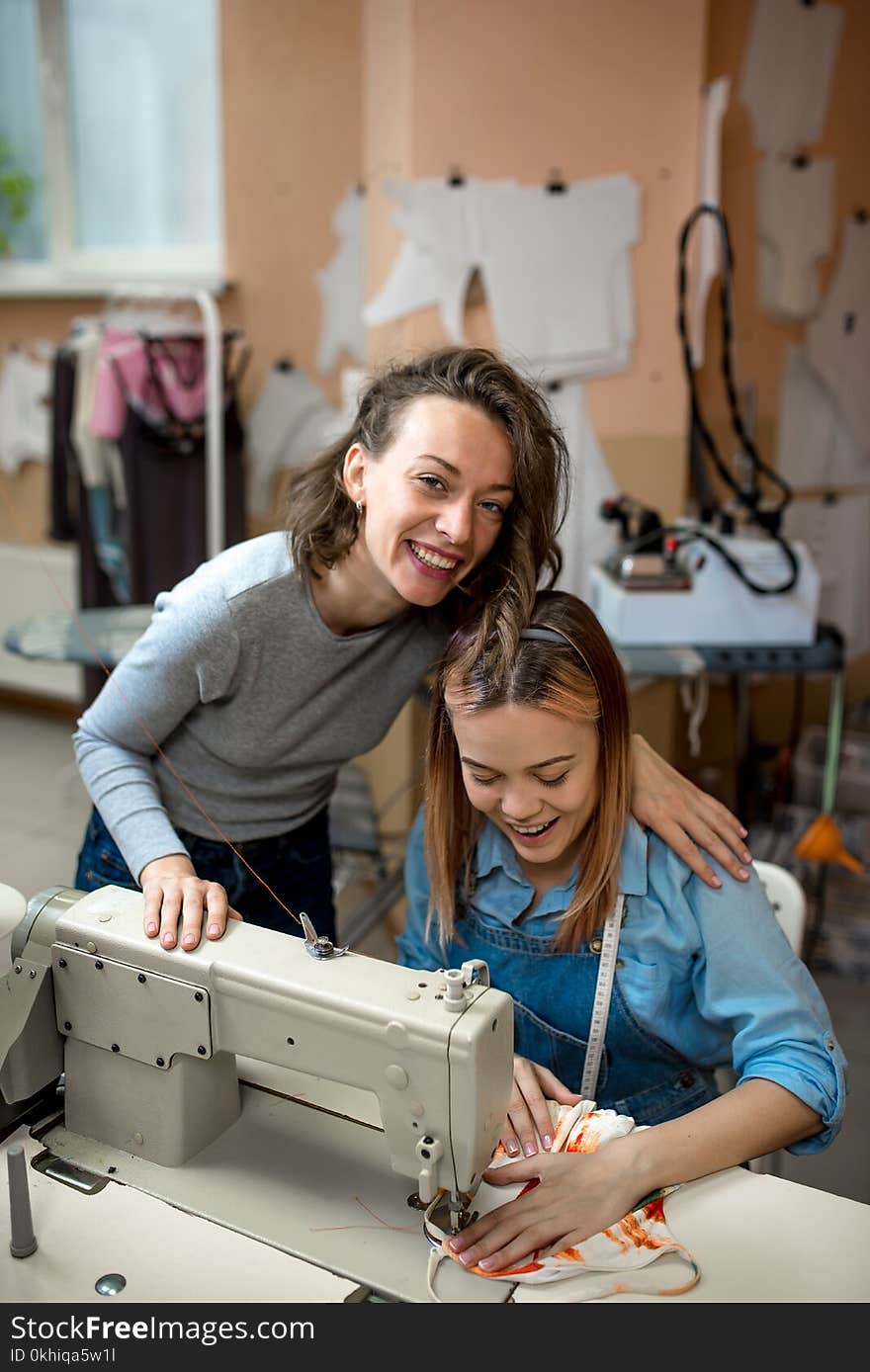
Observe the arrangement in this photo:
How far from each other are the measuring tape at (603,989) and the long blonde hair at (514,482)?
305 mm

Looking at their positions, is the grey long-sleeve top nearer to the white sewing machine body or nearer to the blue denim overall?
the blue denim overall

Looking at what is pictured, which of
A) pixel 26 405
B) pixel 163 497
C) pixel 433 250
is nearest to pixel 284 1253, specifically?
pixel 433 250

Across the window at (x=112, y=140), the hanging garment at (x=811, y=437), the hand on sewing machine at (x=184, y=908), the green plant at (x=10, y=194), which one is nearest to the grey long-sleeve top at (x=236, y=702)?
Answer: the hand on sewing machine at (x=184, y=908)

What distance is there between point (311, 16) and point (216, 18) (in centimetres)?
37

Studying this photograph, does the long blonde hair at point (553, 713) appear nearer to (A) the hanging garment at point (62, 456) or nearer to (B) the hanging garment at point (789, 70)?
(B) the hanging garment at point (789, 70)

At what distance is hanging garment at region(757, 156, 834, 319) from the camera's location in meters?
3.16

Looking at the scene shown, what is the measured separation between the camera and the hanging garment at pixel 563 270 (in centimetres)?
294

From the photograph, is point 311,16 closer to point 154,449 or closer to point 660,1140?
point 154,449

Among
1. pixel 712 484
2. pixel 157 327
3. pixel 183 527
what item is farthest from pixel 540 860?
pixel 157 327

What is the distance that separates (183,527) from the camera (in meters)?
3.58

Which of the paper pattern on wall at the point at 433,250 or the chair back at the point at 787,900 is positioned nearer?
the chair back at the point at 787,900

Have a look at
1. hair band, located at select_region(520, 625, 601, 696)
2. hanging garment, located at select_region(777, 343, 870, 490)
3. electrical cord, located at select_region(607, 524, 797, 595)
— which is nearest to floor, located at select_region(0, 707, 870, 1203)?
hair band, located at select_region(520, 625, 601, 696)

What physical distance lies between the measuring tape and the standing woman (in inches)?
4.3

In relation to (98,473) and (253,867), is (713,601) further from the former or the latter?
(98,473)
